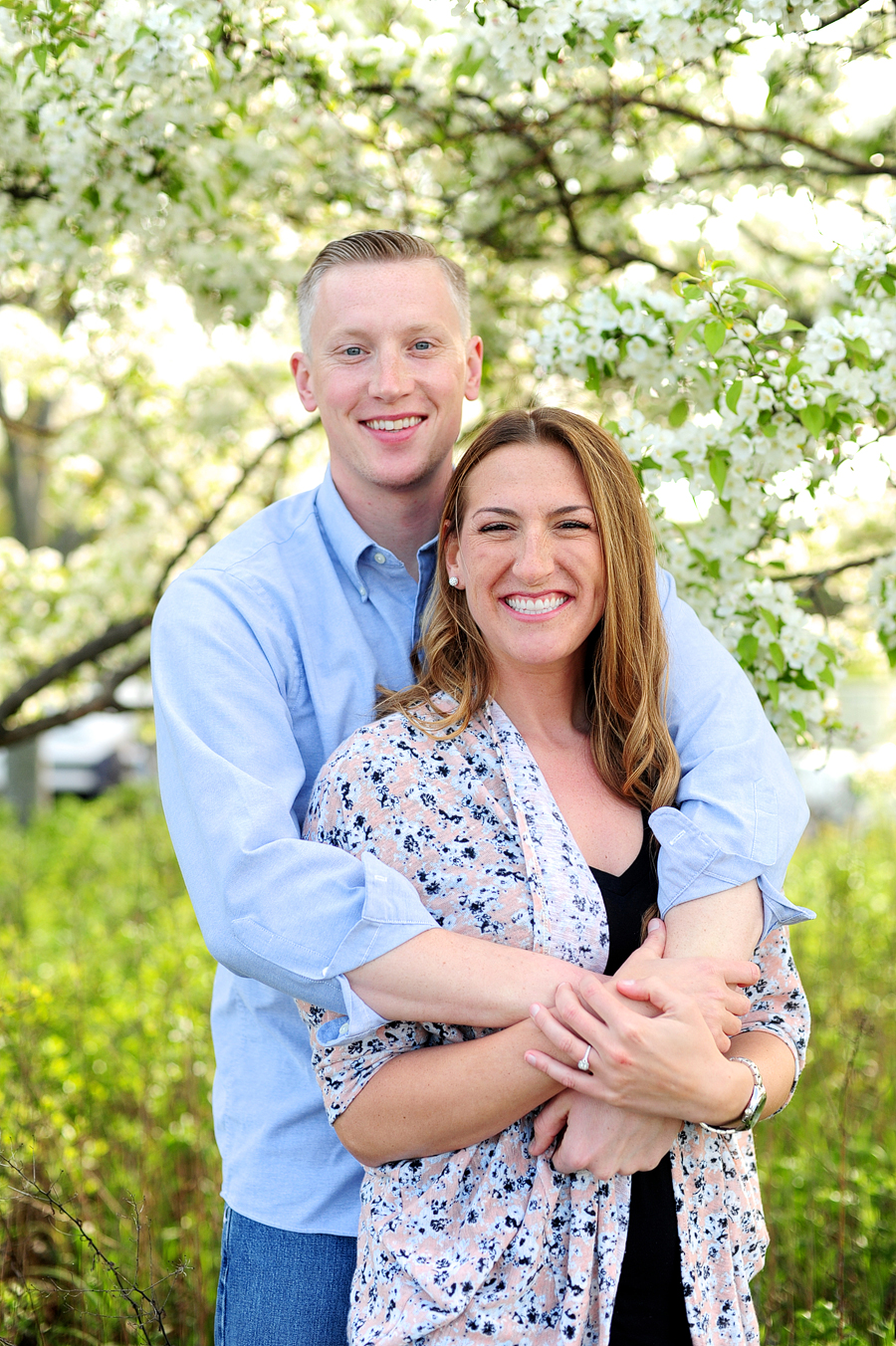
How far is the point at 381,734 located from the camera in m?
1.89

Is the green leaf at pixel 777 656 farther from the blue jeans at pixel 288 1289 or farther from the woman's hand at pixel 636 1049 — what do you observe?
the blue jeans at pixel 288 1289

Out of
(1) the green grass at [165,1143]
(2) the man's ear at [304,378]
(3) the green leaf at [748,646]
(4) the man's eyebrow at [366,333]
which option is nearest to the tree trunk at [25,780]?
(1) the green grass at [165,1143]

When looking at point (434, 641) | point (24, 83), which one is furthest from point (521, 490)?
point (24, 83)

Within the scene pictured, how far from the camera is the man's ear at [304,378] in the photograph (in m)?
2.44

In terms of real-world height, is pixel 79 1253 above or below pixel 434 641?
below

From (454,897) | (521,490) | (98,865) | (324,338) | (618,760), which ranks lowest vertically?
(98,865)

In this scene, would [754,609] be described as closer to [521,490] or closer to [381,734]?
Answer: [521,490]

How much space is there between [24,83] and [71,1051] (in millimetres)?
3310

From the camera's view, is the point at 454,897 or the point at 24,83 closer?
the point at 454,897

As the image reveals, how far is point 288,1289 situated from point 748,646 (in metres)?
1.57

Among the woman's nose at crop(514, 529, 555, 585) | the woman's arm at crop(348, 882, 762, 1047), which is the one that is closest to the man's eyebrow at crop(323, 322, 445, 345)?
the woman's nose at crop(514, 529, 555, 585)

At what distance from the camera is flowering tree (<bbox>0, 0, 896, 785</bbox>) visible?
8.14 feet

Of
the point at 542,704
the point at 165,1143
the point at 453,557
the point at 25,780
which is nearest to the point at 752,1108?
the point at 542,704

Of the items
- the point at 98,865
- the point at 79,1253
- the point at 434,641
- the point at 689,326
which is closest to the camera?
the point at 434,641
